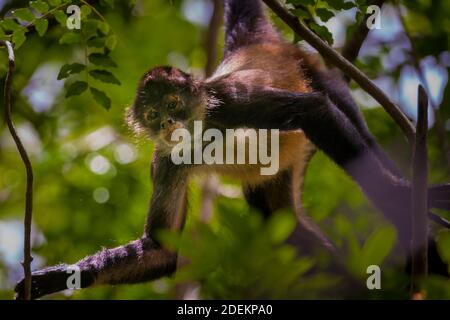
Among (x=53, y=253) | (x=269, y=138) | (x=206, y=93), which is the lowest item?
(x=53, y=253)

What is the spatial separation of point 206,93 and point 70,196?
187cm

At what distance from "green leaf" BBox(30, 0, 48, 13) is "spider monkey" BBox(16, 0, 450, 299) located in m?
1.37

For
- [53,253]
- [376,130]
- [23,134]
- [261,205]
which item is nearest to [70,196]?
[53,253]

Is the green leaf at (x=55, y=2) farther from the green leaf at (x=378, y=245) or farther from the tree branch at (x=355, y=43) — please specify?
the green leaf at (x=378, y=245)

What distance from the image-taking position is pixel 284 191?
5.63m

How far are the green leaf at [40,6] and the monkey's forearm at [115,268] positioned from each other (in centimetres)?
148

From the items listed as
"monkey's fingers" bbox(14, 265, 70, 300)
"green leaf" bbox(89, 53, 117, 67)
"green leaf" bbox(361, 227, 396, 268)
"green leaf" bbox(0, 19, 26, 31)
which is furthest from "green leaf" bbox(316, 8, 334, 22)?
"monkey's fingers" bbox(14, 265, 70, 300)

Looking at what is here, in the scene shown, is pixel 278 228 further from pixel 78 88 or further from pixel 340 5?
pixel 78 88

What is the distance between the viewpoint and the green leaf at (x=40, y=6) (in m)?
3.71

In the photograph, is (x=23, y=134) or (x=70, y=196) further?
(x=23, y=134)

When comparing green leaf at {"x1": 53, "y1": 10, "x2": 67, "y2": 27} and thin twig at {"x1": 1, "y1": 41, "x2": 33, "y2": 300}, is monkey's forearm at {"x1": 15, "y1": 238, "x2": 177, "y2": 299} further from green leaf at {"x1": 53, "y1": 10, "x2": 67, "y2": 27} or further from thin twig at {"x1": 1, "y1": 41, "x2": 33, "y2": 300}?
green leaf at {"x1": 53, "y1": 10, "x2": 67, "y2": 27}

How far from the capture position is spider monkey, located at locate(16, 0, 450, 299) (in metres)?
4.38

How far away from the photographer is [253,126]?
193 inches
